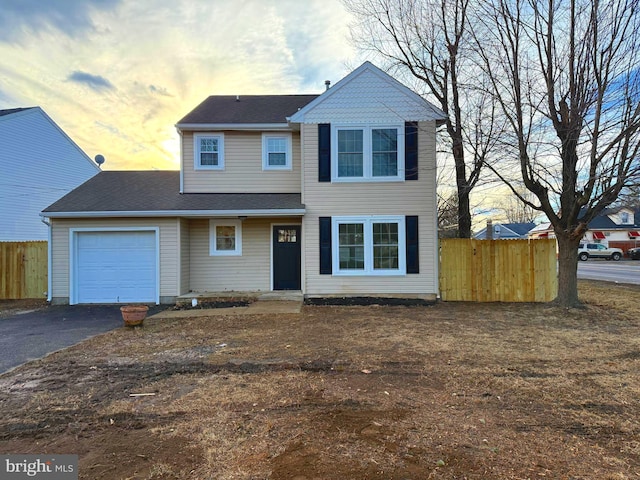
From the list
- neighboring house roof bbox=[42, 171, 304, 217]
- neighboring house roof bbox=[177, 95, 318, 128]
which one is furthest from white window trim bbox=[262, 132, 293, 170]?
neighboring house roof bbox=[42, 171, 304, 217]

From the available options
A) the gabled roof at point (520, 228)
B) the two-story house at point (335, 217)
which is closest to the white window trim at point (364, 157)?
the two-story house at point (335, 217)

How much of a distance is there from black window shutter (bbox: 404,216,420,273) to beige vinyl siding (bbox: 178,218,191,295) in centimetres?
673

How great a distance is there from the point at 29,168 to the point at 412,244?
19043 mm

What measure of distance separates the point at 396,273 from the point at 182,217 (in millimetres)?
6612

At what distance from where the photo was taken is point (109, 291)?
10.8 m

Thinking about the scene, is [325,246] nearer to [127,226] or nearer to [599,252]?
[127,226]

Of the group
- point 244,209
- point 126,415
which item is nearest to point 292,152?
point 244,209

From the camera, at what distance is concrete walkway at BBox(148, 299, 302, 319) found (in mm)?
9086

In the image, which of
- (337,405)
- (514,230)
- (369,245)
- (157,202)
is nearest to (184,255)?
(157,202)

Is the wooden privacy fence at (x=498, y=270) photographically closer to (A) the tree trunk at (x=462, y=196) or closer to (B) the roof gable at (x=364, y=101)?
(A) the tree trunk at (x=462, y=196)

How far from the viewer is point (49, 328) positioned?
800 centimetres

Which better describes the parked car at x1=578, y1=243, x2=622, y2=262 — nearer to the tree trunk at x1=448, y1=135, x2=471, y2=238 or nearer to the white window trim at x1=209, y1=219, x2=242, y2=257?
the tree trunk at x1=448, y1=135, x2=471, y2=238

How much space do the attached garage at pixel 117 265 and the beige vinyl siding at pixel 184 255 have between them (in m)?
0.75

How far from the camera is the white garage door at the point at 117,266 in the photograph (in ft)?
35.3
